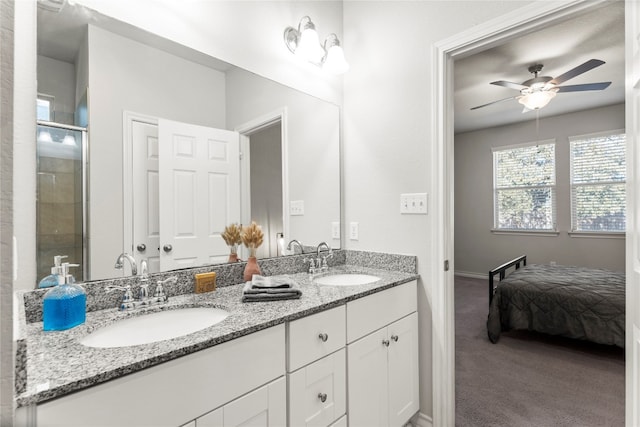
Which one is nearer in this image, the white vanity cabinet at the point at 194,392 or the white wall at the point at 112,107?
the white vanity cabinet at the point at 194,392

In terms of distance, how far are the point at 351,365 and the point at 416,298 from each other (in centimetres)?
61

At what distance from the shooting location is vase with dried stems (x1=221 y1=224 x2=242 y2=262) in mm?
1593

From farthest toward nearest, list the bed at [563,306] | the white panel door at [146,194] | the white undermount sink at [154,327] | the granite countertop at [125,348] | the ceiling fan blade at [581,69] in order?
1. the bed at [563,306]
2. the ceiling fan blade at [581,69]
3. the white panel door at [146,194]
4. the white undermount sink at [154,327]
5. the granite countertop at [125,348]

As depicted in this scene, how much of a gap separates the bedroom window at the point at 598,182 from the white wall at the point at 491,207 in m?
0.10

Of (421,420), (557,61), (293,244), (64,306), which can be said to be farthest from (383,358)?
(557,61)

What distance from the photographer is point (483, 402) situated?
202 cm

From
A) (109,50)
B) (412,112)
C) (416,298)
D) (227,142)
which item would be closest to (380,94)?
(412,112)

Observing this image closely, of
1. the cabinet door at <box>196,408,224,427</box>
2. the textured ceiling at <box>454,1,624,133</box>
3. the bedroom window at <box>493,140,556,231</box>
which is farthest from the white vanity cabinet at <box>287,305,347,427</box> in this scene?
the bedroom window at <box>493,140,556,231</box>

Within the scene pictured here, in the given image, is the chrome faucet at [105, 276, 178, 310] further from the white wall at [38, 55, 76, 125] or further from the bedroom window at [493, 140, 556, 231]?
the bedroom window at [493, 140, 556, 231]

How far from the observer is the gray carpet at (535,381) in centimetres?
189

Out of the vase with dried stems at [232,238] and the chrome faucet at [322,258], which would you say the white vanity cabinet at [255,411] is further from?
the chrome faucet at [322,258]

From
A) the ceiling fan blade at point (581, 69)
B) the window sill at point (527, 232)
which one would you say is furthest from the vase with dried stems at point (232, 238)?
the window sill at point (527, 232)

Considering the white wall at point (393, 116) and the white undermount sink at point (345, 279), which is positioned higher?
the white wall at point (393, 116)

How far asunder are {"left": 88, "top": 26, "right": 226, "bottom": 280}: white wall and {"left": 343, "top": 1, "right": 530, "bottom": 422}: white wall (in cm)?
113
